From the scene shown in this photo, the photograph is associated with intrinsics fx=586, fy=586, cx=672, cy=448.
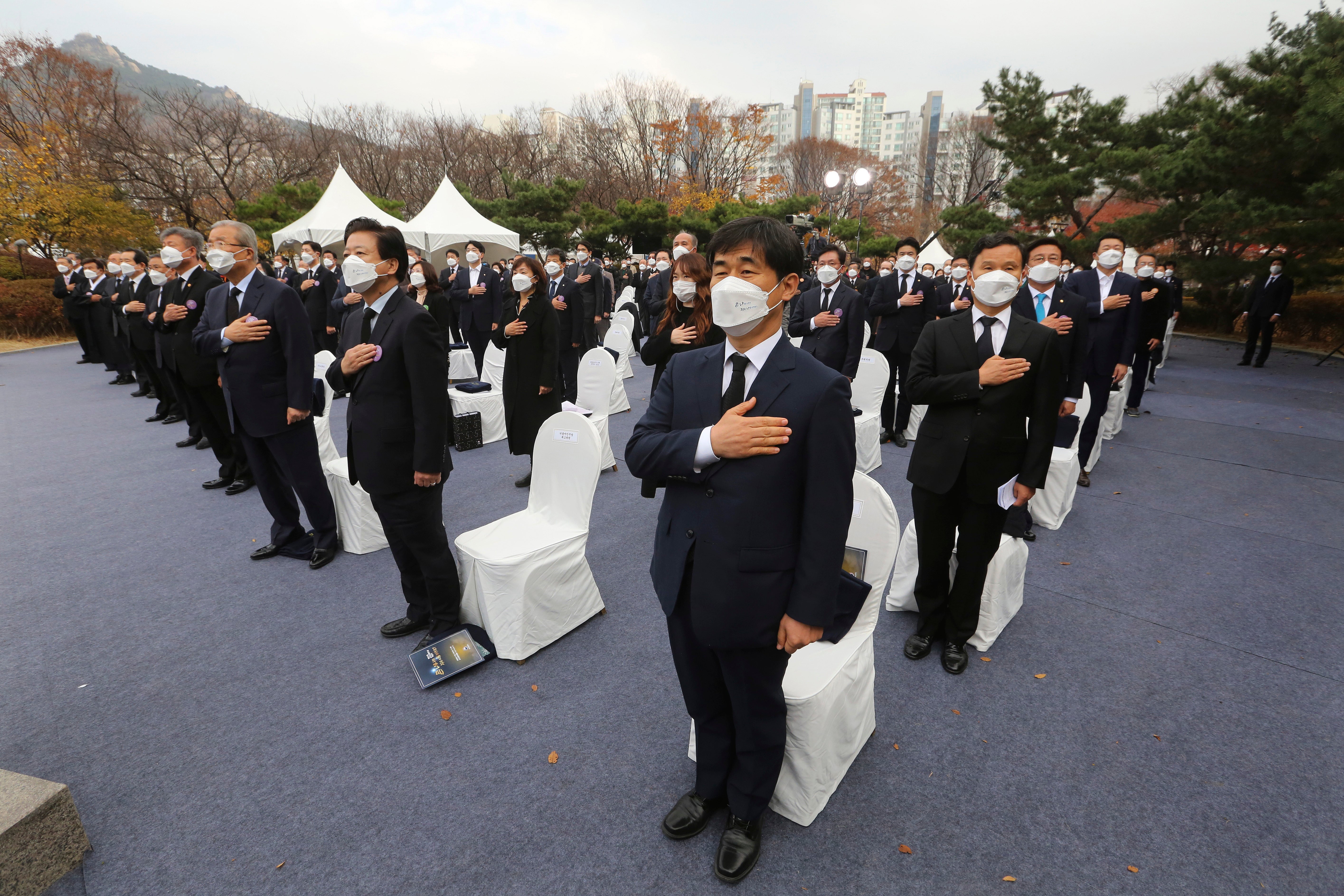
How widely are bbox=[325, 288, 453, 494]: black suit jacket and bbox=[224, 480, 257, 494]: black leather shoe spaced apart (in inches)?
116

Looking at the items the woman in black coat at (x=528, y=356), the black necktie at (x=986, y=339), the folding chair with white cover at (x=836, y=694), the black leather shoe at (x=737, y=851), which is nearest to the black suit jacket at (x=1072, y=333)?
the black necktie at (x=986, y=339)

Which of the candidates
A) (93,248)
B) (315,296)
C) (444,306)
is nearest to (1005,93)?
(444,306)

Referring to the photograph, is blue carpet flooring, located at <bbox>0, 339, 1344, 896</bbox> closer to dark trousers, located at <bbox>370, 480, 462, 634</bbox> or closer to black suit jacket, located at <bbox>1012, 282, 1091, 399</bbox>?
dark trousers, located at <bbox>370, 480, 462, 634</bbox>

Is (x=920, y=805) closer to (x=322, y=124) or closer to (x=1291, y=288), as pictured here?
(x=1291, y=288)

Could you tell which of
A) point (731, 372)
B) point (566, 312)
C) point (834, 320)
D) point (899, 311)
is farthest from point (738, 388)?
point (566, 312)

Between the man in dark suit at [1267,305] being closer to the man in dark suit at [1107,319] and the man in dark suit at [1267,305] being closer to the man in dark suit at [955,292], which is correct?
the man in dark suit at [955,292]

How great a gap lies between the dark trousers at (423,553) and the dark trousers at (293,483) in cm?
110

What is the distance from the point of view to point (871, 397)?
5316 millimetres

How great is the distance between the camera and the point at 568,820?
6.42ft

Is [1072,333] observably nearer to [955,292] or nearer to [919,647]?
[919,647]

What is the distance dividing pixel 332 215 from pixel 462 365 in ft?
29.3

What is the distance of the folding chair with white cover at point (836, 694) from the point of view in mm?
1859

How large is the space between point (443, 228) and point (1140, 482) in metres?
14.2

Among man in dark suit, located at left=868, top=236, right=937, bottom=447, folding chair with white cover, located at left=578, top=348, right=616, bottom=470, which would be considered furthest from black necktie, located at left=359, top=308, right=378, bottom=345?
man in dark suit, located at left=868, top=236, right=937, bottom=447
